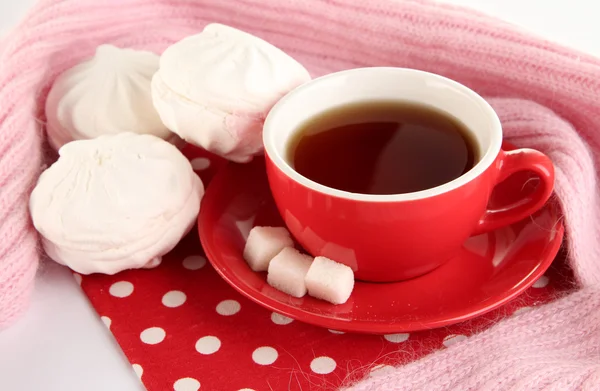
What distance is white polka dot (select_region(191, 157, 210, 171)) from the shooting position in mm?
675

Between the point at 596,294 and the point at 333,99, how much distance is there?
25cm


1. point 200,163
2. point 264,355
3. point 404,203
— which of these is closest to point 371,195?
point 404,203

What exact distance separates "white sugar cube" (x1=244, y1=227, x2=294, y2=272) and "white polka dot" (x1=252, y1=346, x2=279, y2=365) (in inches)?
2.4

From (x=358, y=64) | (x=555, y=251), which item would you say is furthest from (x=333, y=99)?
(x=555, y=251)

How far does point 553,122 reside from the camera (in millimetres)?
585

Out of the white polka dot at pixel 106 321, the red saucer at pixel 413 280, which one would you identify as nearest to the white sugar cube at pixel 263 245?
the red saucer at pixel 413 280

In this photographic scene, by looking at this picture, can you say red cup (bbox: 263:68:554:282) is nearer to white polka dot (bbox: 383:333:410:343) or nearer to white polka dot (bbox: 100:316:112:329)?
white polka dot (bbox: 383:333:410:343)

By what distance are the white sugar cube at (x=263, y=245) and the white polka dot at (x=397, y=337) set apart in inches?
4.0

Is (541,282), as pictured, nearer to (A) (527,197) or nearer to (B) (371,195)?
(A) (527,197)

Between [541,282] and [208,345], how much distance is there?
0.25 m

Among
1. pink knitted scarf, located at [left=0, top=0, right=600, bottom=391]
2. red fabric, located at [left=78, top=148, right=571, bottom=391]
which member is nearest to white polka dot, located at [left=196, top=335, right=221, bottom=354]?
red fabric, located at [left=78, top=148, right=571, bottom=391]

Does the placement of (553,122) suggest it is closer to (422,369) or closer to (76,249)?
(422,369)

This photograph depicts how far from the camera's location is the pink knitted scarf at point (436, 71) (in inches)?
19.0

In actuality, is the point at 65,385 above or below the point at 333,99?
below
